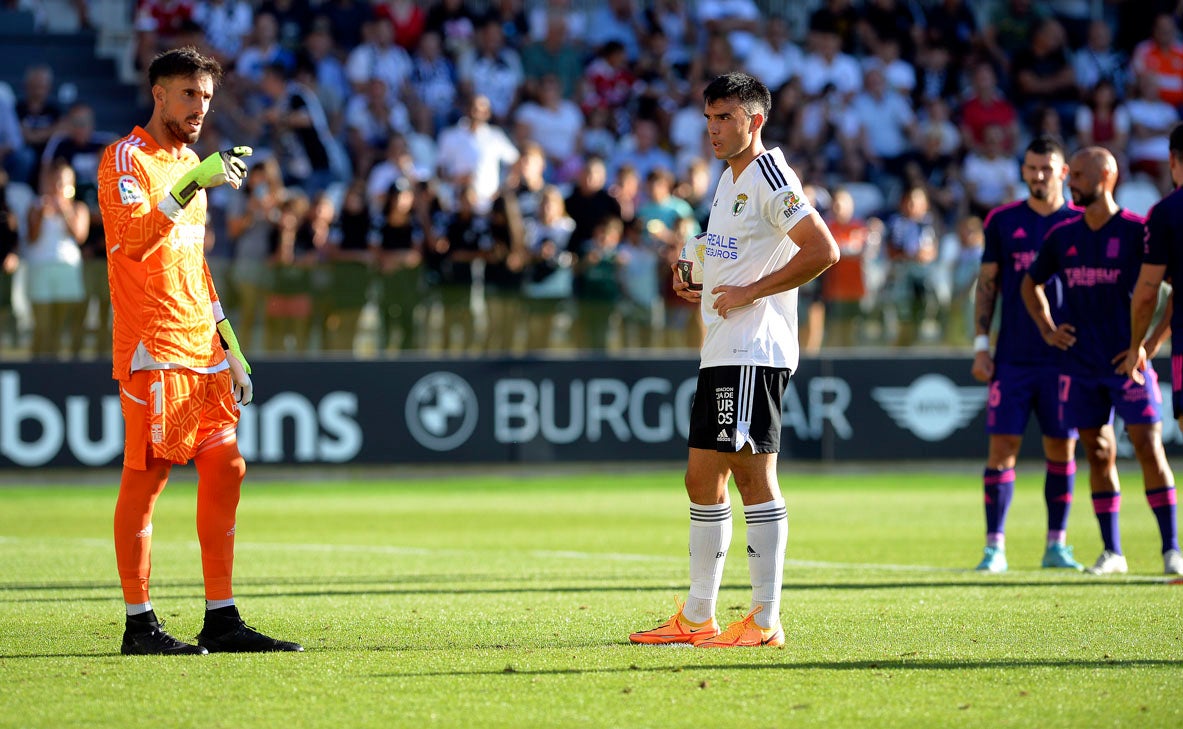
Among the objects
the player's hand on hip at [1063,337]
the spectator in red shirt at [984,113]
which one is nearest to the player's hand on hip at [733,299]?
the player's hand on hip at [1063,337]

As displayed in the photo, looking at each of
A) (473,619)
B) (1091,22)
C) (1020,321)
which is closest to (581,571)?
(473,619)

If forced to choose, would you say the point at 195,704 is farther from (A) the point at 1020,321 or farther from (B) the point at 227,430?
(A) the point at 1020,321

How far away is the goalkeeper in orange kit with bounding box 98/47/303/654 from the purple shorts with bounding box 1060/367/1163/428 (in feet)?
18.4

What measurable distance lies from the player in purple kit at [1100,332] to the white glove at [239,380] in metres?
5.34

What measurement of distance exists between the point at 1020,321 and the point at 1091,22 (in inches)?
672

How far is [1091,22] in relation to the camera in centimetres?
2603

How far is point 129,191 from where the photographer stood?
21.7ft

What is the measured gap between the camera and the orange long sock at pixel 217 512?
6.88 m

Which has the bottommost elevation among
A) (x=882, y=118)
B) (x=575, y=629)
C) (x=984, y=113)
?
(x=575, y=629)

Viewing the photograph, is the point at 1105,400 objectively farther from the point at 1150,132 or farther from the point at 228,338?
the point at 1150,132

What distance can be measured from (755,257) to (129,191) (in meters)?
2.58

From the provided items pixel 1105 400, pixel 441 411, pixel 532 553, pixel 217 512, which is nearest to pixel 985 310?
pixel 1105 400

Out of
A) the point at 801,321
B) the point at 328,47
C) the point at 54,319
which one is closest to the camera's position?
the point at 54,319

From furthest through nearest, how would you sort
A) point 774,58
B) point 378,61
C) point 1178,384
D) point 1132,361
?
point 774,58 < point 378,61 < point 1132,361 < point 1178,384
